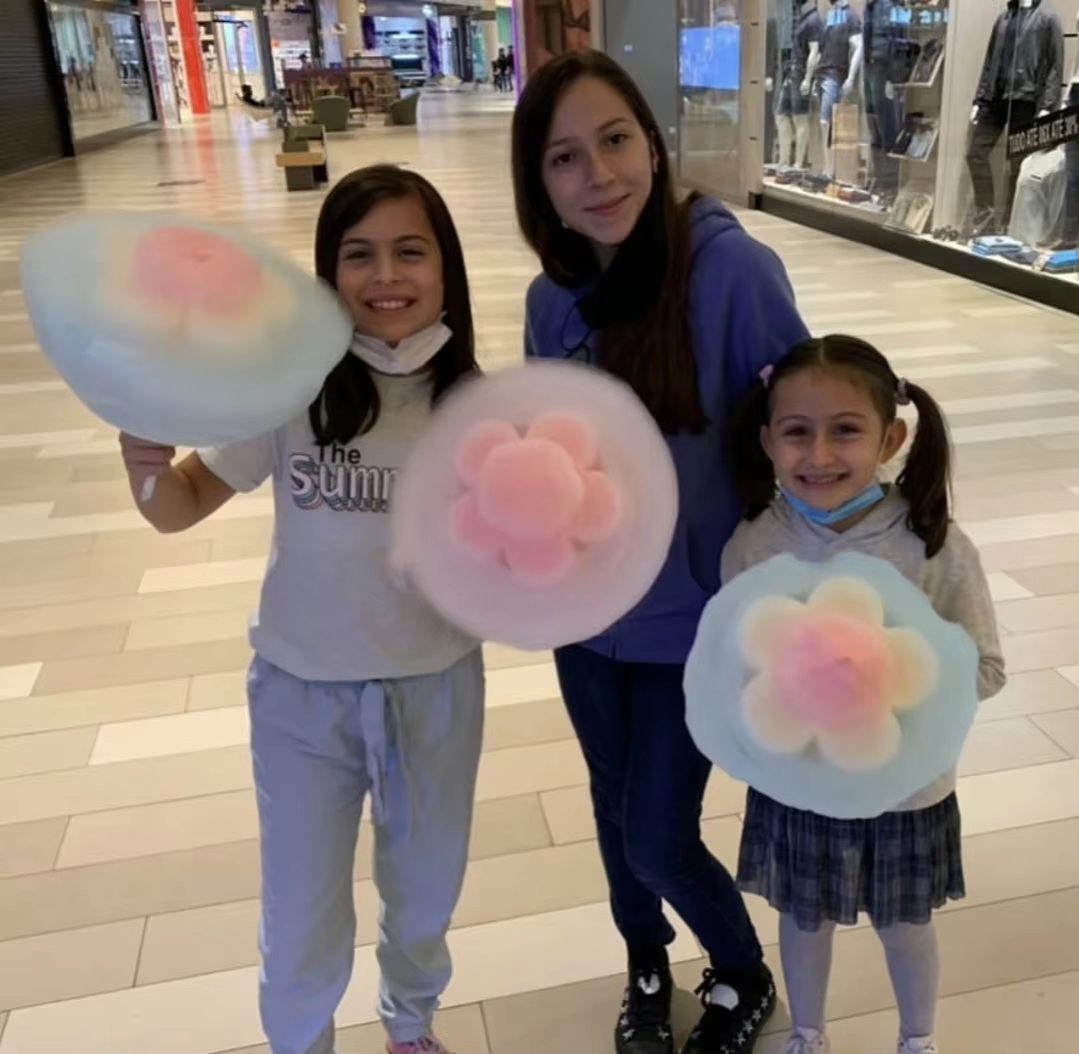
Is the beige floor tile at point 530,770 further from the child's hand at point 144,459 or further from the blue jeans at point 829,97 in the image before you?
the blue jeans at point 829,97

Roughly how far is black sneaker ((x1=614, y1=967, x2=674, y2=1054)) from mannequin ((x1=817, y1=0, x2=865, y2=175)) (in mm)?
7543

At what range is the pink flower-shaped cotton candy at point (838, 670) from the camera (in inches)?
41.5

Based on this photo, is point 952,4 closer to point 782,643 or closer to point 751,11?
point 751,11

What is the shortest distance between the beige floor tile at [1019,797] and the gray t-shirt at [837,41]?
686 cm

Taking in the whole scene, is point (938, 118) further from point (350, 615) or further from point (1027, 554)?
point (350, 615)

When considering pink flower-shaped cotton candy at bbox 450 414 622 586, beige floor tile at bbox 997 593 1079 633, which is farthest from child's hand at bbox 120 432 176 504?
beige floor tile at bbox 997 593 1079 633

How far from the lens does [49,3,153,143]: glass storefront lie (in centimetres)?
1700

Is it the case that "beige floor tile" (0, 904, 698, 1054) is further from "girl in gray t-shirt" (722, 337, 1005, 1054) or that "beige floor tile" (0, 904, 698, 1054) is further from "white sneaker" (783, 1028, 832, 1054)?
"girl in gray t-shirt" (722, 337, 1005, 1054)

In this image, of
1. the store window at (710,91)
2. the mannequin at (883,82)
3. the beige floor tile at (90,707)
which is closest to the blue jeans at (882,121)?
the mannequin at (883,82)

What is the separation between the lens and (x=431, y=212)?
1.19 m

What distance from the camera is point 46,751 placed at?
2.39 m

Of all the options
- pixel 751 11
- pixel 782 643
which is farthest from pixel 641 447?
pixel 751 11

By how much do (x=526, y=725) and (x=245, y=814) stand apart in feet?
2.05

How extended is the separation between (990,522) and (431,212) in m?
2.58
